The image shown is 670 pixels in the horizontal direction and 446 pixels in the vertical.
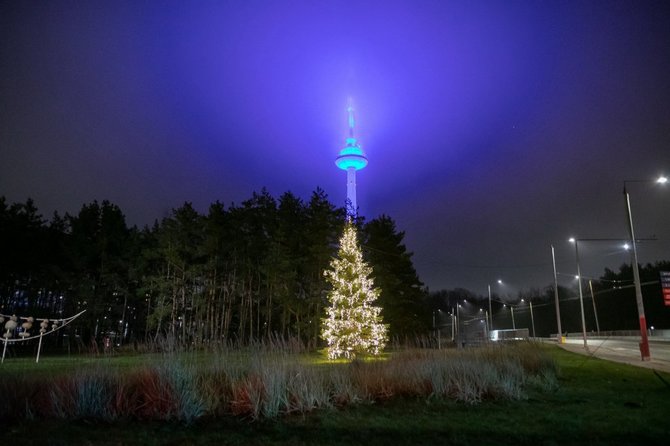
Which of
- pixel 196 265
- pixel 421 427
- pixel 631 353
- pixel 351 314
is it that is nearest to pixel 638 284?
pixel 631 353

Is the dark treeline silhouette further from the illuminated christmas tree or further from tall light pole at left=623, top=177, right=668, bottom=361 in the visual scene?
tall light pole at left=623, top=177, right=668, bottom=361

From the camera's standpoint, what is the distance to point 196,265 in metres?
42.4

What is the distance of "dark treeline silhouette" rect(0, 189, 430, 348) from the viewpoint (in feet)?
136

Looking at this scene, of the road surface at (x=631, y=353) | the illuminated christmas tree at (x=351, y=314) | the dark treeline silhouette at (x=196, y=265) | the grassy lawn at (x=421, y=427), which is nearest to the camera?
the grassy lawn at (x=421, y=427)

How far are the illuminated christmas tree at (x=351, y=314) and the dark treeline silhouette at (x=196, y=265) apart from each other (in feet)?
39.1

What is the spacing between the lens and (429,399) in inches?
407

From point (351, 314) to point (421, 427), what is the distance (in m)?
20.1

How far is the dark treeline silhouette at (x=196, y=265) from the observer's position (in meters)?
41.5

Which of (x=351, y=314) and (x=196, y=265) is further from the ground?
(x=196, y=265)

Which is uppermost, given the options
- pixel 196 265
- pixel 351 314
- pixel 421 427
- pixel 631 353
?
pixel 196 265

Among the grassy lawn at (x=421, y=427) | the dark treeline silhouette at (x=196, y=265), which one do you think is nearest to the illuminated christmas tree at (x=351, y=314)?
the dark treeline silhouette at (x=196, y=265)

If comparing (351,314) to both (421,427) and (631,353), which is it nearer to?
(631,353)

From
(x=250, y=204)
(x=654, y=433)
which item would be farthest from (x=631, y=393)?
(x=250, y=204)

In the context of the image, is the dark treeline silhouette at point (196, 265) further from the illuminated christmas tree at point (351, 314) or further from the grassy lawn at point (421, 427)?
the grassy lawn at point (421, 427)
